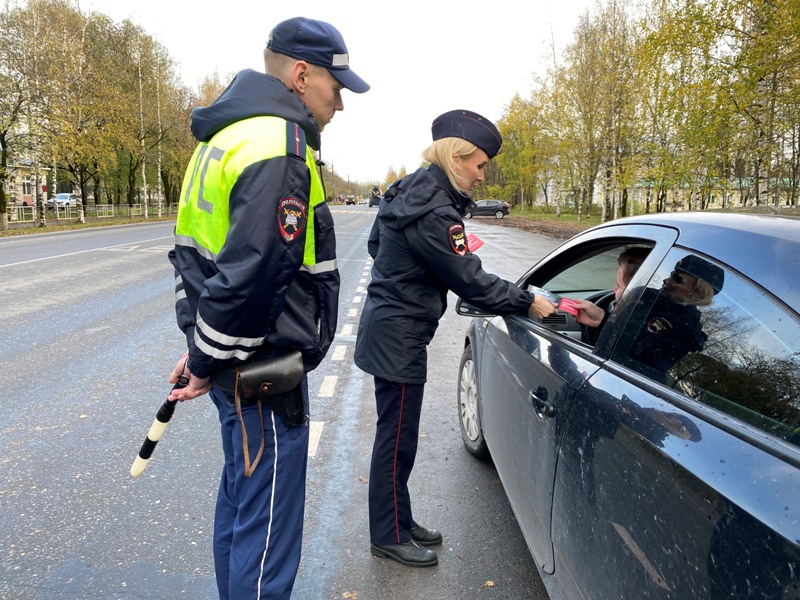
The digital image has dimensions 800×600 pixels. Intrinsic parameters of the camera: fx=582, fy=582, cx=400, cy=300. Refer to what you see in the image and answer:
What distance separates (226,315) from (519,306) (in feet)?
4.42

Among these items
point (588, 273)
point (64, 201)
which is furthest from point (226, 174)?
point (64, 201)

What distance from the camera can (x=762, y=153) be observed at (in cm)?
1262

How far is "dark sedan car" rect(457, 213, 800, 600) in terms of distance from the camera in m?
1.18

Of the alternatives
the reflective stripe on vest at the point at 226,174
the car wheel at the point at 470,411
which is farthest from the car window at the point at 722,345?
the car wheel at the point at 470,411

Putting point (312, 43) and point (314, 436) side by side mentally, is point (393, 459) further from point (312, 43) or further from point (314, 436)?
point (312, 43)

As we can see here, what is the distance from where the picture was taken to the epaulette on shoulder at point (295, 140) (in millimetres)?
1655

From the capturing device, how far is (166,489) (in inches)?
131

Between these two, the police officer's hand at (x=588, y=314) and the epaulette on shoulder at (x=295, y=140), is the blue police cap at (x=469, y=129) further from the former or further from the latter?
the epaulette on shoulder at (x=295, y=140)

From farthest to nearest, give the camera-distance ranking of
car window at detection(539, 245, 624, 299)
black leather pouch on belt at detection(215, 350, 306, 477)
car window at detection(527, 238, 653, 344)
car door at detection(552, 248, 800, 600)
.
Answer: car window at detection(539, 245, 624, 299) → car window at detection(527, 238, 653, 344) → black leather pouch on belt at detection(215, 350, 306, 477) → car door at detection(552, 248, 800, 600)

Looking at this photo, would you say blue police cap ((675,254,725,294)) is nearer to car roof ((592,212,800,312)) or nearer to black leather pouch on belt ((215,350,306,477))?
car roof ((592,212,800,312))

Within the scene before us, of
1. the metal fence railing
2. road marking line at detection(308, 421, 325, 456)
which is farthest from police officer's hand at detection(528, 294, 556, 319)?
the metal fence railing

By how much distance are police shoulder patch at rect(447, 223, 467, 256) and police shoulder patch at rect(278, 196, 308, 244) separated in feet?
2.81

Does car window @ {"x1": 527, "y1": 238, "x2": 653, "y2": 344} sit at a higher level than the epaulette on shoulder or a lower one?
lower

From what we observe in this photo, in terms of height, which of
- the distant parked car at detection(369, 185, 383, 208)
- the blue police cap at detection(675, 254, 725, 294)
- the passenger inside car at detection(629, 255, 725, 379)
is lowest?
the passenger inside car at detection(629, 255, 725, 379)
